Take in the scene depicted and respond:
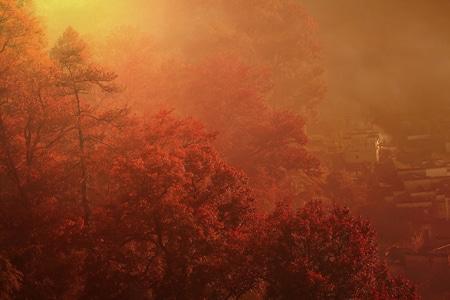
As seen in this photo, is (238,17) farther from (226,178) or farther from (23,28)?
(226,178)

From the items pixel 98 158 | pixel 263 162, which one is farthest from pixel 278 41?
pixel 98 158

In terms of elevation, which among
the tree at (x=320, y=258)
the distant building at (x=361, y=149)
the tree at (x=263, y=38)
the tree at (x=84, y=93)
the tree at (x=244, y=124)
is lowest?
the tree at (x=320, y=258)

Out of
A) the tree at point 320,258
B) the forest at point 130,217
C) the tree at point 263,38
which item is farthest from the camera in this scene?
the tree at point 263,38

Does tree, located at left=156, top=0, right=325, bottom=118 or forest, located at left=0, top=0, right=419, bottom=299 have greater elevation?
tree, located at left=156, top=0, right=325, bottom=118

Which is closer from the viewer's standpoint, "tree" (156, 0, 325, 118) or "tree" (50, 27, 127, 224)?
"tree" (50, 27, 127, 224)

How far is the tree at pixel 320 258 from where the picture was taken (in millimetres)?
20531

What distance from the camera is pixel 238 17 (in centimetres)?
5103

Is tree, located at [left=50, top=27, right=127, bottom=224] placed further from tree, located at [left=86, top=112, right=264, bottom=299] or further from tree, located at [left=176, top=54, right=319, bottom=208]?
tree, located at [left=176, top=54, right=319, bottom=208]

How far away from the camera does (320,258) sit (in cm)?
2144

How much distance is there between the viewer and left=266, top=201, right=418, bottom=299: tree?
20.5 m

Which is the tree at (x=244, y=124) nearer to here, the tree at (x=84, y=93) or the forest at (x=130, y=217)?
the forest at (x=130, y=217)

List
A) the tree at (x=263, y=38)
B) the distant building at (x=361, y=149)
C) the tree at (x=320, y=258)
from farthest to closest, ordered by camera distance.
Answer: the distant building at (x=361, y=149) → the tree at (x=263, y=38) → the tree at (x=320, y=258)

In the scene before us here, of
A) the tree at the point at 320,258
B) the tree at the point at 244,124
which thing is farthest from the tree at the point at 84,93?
the tree at the point at 244,124

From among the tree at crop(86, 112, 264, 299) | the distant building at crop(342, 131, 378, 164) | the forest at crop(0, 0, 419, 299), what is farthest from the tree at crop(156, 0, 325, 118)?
the tree at crop(86, 112, 264, 299)
